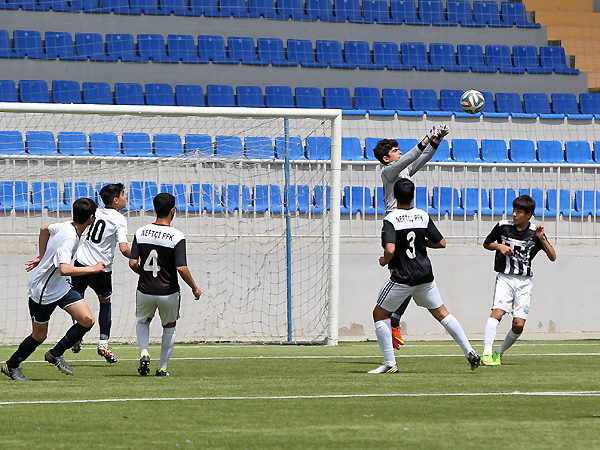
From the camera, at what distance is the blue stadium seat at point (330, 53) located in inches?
741

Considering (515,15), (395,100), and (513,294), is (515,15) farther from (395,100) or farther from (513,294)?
(513,294)

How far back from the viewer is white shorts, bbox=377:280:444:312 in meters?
7.04

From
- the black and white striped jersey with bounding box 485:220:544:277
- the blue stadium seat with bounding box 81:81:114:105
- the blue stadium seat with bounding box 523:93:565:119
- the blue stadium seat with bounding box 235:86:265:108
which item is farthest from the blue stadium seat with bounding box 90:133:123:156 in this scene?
the blue stadium seat with bounding box 523:93:565:119

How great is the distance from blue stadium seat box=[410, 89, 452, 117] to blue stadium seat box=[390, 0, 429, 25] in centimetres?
265

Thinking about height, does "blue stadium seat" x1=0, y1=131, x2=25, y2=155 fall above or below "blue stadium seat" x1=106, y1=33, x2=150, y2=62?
below

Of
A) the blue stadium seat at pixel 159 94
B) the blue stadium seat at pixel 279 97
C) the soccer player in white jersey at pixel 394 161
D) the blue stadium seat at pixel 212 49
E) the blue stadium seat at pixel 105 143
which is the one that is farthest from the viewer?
the blue stadium seat at pixel 212 49

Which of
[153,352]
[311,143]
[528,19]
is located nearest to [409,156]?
[153,352]

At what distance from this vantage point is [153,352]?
948cm

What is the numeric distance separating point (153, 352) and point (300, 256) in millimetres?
2941

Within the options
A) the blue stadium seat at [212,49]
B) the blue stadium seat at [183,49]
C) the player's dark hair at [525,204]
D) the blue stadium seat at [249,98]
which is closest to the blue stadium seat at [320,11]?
the blue stadium seat at [212,49]

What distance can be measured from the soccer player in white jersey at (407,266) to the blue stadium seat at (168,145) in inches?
289

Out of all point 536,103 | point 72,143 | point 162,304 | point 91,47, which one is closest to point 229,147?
point 72,143

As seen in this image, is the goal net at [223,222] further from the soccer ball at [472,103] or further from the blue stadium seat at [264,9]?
the blue stadium seat at [264,9]

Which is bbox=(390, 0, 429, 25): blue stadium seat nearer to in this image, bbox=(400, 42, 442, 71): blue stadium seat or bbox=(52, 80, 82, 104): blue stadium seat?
bbox=(400, 42, 442, 71): blue stadium seat
